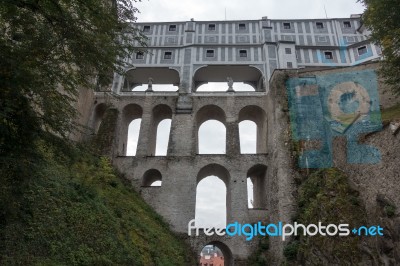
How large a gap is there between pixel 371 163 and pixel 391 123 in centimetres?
205

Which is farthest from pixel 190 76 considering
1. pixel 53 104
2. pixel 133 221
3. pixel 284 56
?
pixel 53 104

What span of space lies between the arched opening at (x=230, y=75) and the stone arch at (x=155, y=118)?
4.96 meters

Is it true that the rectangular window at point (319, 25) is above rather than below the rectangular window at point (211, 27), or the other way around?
above

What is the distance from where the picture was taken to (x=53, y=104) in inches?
254

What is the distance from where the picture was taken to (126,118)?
2838 centimetres

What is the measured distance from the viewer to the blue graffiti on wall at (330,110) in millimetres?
16906

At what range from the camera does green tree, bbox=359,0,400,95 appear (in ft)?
40.8

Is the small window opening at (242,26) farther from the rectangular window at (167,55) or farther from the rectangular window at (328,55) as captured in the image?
the rectangular window at (328,55)

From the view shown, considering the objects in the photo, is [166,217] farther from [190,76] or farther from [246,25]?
[246,25]

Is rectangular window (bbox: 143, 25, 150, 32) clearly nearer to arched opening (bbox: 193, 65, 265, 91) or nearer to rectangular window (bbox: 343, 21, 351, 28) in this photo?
arched opening (bbox: 193, 65, 265, 91)

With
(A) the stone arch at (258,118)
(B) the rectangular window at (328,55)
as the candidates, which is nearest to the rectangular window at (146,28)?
(A) the stone arch at (258,118)

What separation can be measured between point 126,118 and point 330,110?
1695cm

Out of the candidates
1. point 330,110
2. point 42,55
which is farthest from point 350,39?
point 42,55

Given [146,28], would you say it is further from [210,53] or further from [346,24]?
[346,24]
